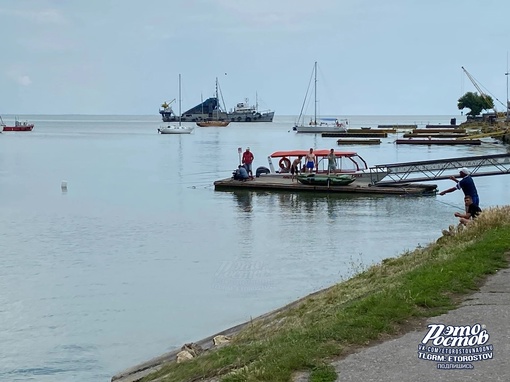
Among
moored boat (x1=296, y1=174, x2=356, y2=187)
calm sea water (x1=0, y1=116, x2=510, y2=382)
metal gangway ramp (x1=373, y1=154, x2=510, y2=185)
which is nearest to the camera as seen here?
calm sea water (x1=0, y1=116, x2=510, y2=382)

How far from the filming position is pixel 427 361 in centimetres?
775

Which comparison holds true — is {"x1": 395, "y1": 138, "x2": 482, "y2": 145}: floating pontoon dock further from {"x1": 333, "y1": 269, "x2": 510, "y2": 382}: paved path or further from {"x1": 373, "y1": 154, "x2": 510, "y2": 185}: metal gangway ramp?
{"x1": 333, "y1": 269, "x2": 510, "y2": 382}: paved path

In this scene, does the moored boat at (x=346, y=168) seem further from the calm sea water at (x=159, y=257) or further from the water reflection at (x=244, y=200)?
the water reflection at (x=244, y=200)

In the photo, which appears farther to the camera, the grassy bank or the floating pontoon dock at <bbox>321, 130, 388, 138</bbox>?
the floating pontoon dock at <bbox>321, 130, 388, 138</bbox>

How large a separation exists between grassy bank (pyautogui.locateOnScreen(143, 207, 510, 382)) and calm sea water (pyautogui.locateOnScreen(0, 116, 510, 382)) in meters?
3.81

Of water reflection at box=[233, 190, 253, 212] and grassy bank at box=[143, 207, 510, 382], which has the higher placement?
grassy bank at box=[143, 207, 510, 382]

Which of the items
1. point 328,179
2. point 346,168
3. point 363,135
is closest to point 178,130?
point 363,135

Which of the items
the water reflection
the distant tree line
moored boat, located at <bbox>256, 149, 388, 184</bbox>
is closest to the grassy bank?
the water reflection

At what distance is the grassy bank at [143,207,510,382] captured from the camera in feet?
26.6

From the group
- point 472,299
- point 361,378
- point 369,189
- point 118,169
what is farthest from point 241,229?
point 118,169

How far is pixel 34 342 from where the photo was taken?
16125 millimetres

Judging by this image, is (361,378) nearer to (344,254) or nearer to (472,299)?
(472,299)

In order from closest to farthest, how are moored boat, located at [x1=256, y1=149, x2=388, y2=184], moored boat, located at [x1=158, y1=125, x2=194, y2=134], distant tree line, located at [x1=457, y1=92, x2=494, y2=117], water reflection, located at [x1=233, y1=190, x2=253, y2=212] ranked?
water reflection, located at [x1=233, y1=190, x2=253, y2=212]
moored boat, located at [x1=256, y1=149, x2=388, y2=184]
moored boat, located at [x1=158, y1=125, x2=194, y2=134]
distant tree line, located at [x1=457, y1=92, x2=494, y2=117]

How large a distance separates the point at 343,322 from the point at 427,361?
1768 millimetres
